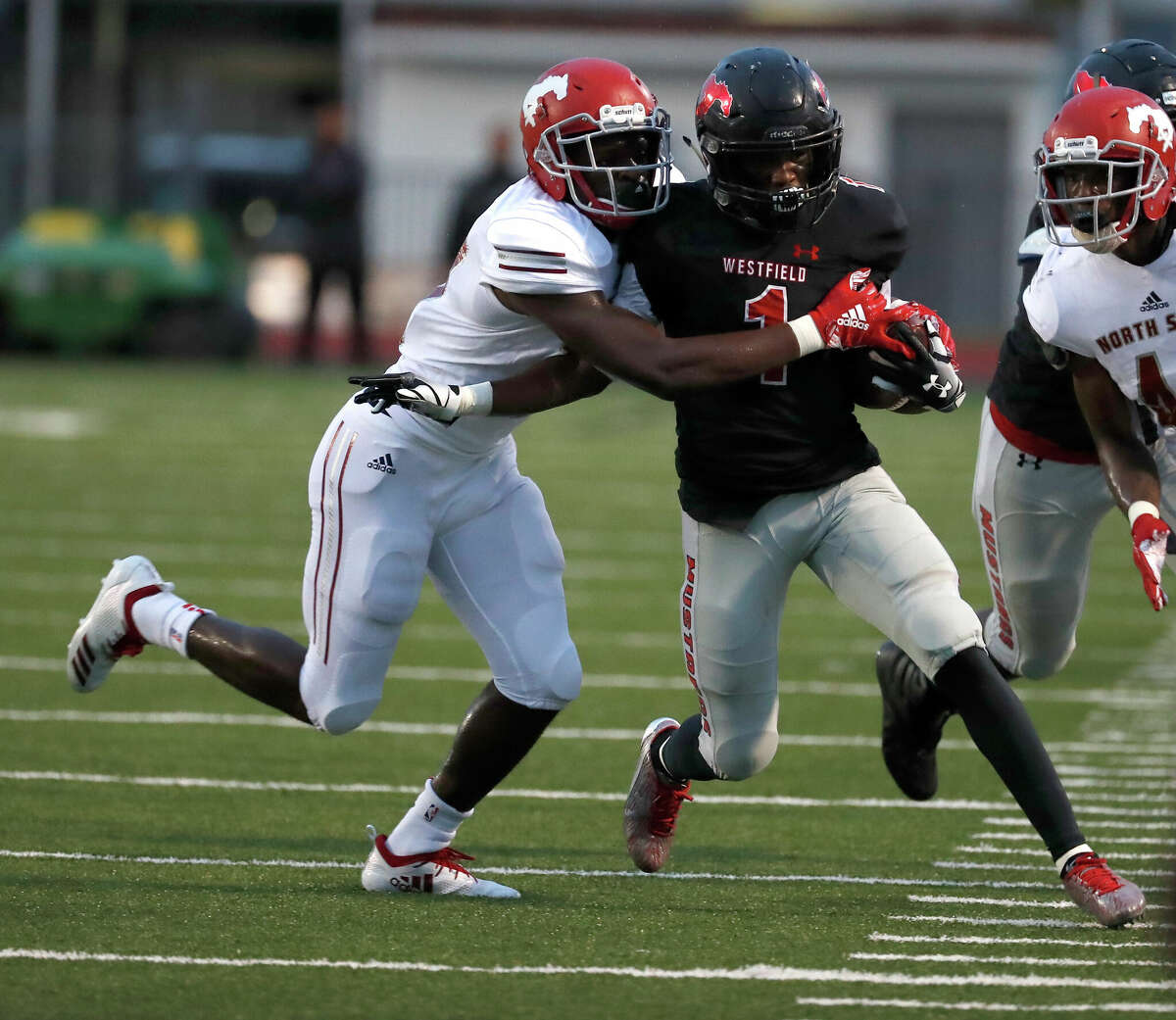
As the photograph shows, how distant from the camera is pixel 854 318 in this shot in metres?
4.02

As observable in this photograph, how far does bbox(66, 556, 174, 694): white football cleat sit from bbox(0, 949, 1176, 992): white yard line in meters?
1.21

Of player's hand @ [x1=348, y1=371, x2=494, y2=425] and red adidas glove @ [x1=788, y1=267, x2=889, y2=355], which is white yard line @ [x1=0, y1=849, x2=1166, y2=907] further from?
red adidas glove @ [x1=788, y1=267, x2=889, y2=355]

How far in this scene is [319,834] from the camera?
196 inches

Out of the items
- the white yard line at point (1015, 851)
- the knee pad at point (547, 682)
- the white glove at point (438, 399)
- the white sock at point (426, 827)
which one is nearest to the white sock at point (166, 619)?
the white sock at point (426, 827)

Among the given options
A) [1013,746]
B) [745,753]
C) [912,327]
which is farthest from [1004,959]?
[912,327]

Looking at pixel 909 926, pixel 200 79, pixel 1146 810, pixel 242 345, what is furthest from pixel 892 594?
pixel 200 79

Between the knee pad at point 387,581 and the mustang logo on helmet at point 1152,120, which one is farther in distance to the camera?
the knee pad at point 387,581

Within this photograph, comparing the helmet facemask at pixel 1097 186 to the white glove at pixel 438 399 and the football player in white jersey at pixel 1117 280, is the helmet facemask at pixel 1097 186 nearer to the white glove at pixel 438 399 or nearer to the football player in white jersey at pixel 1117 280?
the football player in white jersey at pixel 1117 280

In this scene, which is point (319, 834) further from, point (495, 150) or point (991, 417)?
point (495, 150)

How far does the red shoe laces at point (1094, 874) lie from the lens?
3.96 metres

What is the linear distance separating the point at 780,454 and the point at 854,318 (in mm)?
358

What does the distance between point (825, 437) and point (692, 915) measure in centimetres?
100

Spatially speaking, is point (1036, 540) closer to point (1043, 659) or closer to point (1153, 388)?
point (1043, 659)

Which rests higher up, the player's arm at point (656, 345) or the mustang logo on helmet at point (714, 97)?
the mustang logo on helmet at point (714, 97)
